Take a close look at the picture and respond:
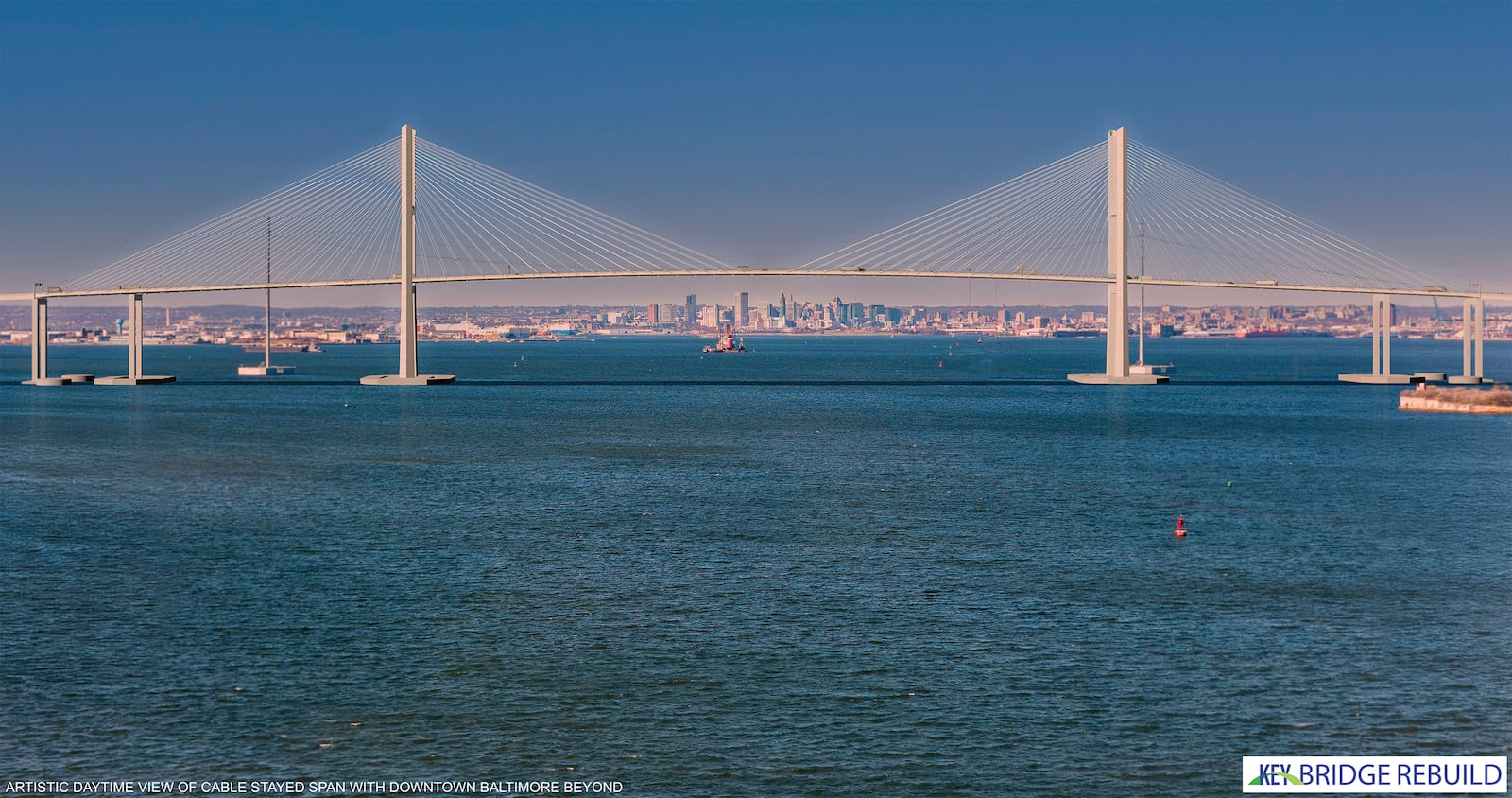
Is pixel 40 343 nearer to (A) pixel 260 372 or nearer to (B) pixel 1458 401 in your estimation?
(A) pixel 260 372

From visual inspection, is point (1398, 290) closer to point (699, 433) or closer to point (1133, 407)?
point (1133, 407)

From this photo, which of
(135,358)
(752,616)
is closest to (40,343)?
(135,358)

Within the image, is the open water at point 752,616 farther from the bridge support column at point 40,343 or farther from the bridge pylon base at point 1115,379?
the bridge support column at point 40,343

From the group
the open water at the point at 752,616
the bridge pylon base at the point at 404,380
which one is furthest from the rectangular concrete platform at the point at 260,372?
the open water at the point at 752,616

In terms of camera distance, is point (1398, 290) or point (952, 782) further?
point (1398, 290)

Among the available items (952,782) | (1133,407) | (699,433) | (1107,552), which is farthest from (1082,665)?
(1133,407)

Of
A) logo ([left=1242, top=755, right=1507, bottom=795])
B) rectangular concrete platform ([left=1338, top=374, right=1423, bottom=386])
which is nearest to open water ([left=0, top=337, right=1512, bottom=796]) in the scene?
logo ([left=1242, top=755, right=1507, bottom=795])
